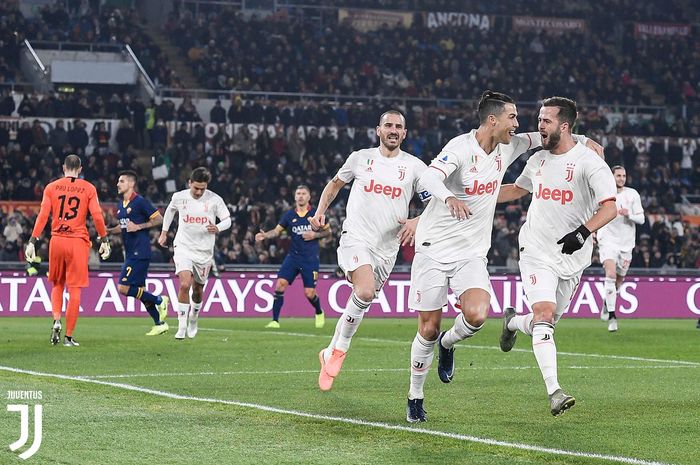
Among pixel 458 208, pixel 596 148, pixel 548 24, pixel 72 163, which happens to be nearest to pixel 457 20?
pixel 548 24

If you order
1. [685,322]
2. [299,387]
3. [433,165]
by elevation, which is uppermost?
[433,165]

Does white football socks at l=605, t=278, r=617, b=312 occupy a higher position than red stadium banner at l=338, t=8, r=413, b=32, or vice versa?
red stadium banner at l=338, t=8, r=413, b=32

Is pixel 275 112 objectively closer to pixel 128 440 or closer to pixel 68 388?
pixel 68 388

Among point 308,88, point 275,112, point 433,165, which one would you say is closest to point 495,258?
point 275,112

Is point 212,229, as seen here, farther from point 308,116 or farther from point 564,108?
point 308,116

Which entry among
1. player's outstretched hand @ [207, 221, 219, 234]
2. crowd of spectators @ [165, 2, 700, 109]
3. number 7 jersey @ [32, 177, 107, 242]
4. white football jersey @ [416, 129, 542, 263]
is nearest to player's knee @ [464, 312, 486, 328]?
white football jersey @ [416, 129, 542, 263]

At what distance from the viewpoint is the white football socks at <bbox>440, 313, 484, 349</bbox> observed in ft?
32.4

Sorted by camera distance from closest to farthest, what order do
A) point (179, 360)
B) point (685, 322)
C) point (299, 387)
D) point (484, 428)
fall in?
point (484, 428) < point (299, 387) < point (179, 360) < point (685, 322)

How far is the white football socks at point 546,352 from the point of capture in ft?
30.2

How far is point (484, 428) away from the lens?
347 inches

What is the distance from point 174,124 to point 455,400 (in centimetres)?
2420

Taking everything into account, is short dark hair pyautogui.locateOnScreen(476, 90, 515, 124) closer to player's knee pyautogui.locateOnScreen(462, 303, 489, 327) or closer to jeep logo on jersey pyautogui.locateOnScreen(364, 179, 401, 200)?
player's knee pyautogui.locateOnScreen(462, 303, 489, 327)

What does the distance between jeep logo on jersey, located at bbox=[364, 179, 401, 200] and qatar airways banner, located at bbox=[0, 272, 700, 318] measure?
584 inches

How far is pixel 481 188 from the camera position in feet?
32.3
